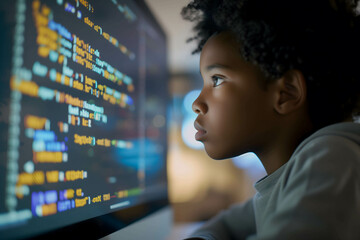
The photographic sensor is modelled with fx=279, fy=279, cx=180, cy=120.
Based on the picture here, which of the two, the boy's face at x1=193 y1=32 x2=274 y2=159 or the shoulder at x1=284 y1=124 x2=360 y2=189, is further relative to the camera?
the boy's face at x1=193 y1=32 x2=274 y2=159

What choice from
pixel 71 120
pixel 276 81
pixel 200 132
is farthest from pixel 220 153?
pixel 71 120

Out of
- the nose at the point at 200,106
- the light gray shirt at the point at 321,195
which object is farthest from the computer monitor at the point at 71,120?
the light gray shirt at the point at 321,195

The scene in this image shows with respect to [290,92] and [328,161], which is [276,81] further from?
[328,161]

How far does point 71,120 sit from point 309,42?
1.43 feet

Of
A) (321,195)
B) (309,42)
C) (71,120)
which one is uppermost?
(309,42)

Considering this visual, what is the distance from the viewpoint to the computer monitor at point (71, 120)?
33 centimetres

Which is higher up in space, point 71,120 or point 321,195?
point 71,120

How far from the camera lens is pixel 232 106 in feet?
1.77

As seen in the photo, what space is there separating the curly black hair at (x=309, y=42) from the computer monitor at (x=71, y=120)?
267 millimetres

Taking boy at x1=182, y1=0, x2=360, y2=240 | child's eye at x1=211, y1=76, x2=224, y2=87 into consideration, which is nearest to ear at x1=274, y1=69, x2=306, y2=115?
boy at x1=182, y1=0, x2=360, y2=240

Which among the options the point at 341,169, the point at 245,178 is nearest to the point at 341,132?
the point at 341,169

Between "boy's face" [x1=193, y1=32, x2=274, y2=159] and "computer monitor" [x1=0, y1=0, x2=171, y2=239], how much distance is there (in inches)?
7.7

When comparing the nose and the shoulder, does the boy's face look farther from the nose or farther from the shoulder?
the shoulder

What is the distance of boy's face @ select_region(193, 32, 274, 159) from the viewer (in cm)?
54
